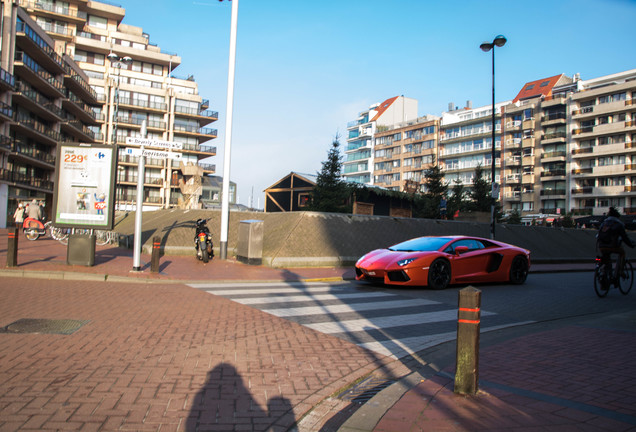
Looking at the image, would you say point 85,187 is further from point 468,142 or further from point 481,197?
point 468,142

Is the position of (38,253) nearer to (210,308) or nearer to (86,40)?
(210,308)

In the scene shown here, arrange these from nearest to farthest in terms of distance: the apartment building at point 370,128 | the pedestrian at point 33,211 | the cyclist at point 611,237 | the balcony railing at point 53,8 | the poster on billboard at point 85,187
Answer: the cyclist at point 611,237, the poster on billboard at point 85,187, the pedestrian at point 33,211, the balcony railing at point 53,8, the apartment building at point 370,128

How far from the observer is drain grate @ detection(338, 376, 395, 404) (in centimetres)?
404

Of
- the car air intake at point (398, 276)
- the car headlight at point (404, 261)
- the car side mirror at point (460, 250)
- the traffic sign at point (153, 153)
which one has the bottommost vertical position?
the car air intake at point (398, 276)

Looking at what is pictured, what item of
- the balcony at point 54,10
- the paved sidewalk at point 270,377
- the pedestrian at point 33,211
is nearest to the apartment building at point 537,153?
the pedestrian at point 33,211

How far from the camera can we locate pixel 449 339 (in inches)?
243

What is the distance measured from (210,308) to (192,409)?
4337 mm

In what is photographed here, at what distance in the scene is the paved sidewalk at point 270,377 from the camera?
11.3 ft

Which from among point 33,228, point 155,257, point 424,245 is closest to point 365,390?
point 424,245

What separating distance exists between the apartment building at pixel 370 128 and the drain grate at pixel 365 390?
96.6 m

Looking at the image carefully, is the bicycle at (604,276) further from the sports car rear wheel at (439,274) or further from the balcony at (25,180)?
the balcony at (25,180)

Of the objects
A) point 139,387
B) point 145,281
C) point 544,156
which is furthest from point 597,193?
point 139,387

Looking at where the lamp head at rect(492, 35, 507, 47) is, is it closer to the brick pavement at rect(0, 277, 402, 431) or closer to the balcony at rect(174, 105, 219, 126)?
the brick pavement at rect(0, 277, 402, 431)

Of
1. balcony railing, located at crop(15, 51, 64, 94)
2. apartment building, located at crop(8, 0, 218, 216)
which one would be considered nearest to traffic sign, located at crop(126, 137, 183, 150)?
balcony railing, located at crop(15, 51, 64, 94)
